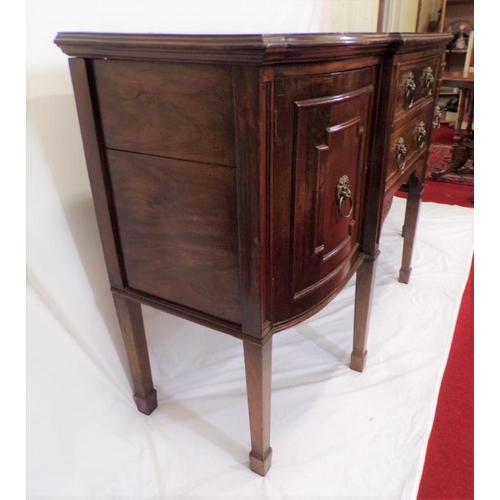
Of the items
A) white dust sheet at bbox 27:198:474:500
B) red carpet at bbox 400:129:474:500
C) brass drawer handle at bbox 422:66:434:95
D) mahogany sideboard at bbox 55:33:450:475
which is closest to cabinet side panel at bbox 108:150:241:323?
mahogany sideboard at bbox 55:33:450:475

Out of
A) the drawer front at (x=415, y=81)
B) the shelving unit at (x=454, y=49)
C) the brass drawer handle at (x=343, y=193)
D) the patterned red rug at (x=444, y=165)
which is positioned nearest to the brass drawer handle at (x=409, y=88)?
the drawer front at (x=415, y=81)

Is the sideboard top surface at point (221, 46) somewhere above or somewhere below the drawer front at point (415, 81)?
above

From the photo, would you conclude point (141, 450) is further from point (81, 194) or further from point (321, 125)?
point (321, 125)

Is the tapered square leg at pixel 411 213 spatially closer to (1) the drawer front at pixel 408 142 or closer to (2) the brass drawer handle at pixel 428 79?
(1) the drawer front at pixel 408 142

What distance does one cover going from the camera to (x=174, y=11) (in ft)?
3.78

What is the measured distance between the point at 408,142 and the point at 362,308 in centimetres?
52

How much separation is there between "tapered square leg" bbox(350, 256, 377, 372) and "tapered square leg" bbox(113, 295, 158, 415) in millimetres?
594

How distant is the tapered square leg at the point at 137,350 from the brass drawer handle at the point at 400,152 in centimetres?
80

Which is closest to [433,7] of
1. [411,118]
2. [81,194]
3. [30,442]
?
[411,118]

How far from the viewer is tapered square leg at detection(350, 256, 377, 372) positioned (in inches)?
46.7

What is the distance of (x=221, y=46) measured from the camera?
61cm

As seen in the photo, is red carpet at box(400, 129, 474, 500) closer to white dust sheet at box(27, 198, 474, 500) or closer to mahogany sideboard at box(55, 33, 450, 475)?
white dust sheet at box(27, 198, 474, 500)

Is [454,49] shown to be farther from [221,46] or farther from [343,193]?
[221,46]

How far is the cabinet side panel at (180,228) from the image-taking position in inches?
30.1
